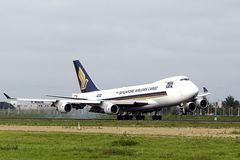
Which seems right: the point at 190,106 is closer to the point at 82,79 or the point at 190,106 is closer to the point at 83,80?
the point at 83,80

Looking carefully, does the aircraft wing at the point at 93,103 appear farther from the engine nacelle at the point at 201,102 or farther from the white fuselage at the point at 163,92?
the engine nacelle at the point at 201,102

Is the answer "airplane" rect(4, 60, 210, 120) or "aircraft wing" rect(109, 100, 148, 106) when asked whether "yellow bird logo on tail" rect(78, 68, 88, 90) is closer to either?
"airplane" rect(4, 60, 210, 120)

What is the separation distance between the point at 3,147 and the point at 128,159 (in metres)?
7.23

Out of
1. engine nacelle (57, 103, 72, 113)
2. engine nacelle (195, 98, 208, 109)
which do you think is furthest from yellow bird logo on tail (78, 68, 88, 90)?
engine nacelle (195, 98, 208, 109)

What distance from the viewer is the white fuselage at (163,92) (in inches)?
3159

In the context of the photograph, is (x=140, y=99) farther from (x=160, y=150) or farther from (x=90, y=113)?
(x=160, y=150)

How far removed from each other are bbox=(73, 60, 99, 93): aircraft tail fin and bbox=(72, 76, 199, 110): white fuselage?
10233 mm

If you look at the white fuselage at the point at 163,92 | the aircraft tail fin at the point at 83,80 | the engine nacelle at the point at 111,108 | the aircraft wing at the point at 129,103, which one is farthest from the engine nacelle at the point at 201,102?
the aircraft tail fin at the point at 83,80

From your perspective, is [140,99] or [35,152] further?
[140,99]

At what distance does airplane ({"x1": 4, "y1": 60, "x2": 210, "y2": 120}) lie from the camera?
265 ft

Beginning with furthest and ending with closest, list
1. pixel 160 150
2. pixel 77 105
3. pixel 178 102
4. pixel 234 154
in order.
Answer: pixel 77 105 < pixel 178 102 < pixel 160 150 < pixel 234 154

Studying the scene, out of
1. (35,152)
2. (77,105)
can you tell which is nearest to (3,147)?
(35,152)

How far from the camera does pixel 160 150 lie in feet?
85.0

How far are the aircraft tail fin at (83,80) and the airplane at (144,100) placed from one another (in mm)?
5766
